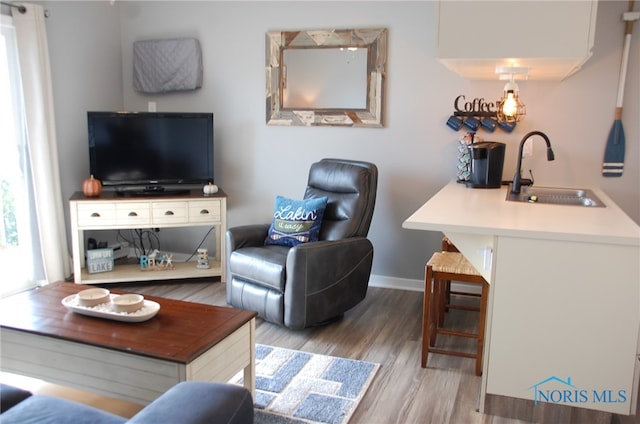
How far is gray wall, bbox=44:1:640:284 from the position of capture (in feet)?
11.7

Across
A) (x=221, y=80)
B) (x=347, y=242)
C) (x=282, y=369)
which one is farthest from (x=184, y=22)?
(x=282, y=369)

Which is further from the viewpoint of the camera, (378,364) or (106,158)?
(106,158)

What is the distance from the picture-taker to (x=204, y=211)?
4.14m

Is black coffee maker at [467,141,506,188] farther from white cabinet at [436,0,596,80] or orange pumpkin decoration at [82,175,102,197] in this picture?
orange pumpkin decoration at [82,175,102,197]

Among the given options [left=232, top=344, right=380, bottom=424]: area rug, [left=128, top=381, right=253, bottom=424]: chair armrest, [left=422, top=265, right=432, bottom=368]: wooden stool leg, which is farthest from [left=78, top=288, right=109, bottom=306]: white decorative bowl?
[left=422, top=265, right=432, bottom=368]: wooden stool leg

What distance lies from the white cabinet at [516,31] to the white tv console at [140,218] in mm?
2163

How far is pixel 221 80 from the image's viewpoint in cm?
443

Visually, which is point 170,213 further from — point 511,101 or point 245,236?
point 511,101

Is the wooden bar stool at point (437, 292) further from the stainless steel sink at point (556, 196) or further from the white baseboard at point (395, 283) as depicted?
the white baseboard at point (395, 283)

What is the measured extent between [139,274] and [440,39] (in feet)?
9.04

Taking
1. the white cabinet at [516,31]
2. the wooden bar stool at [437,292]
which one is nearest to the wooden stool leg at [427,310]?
the wooden bar stool at [437,292]

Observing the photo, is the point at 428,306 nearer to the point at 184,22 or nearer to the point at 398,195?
the point at 398,195

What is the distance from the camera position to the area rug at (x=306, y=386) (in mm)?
2361

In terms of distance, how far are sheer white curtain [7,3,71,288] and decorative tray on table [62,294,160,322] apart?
5.86 ft
